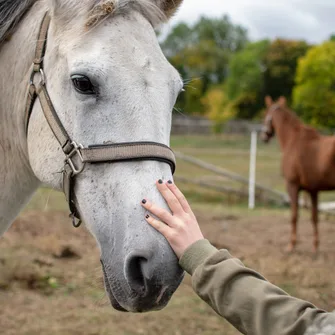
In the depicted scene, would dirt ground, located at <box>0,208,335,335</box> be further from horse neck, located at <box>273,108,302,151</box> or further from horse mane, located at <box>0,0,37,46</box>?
horse neck, located at <box>273,108,302,151</box>

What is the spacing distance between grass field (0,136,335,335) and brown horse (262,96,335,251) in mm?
707

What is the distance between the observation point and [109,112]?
1650 millimetres

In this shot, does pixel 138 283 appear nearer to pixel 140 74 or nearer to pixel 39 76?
pixel 140 74

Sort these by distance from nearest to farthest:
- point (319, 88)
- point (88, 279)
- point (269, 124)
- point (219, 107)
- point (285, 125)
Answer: point (88, 279), point (285, 125), point (269, 124), point (319, 88), point (219, 107)

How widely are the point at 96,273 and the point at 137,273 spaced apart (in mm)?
299

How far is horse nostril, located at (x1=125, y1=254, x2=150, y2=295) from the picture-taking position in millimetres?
1483

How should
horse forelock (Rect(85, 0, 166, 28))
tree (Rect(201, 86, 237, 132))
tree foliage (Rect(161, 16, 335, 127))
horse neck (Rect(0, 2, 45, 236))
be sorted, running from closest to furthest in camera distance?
1. horse forelock (Rect(85, 0, 166, 28))
2. horse neck (Rect(0, 2, 45, 236))
3. tree foliage (Rect(161, 16, 335, 127))
4. tree (Rect(201, 86, 237, 132))

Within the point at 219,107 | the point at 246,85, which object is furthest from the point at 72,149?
the point at 246,85

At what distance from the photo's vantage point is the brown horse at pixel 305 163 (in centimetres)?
691

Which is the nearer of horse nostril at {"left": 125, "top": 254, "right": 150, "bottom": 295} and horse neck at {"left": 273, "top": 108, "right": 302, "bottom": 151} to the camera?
horse nostril at {"left": 125, "top": 254, "right": 150, "bottom": 295}

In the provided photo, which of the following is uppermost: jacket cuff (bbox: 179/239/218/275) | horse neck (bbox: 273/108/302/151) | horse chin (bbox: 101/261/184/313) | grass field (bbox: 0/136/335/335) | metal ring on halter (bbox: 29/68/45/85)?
metal ring on halter (bbox: 29/68/45/85)

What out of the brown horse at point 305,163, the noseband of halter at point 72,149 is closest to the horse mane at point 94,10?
the noseband of halter at point 72,149

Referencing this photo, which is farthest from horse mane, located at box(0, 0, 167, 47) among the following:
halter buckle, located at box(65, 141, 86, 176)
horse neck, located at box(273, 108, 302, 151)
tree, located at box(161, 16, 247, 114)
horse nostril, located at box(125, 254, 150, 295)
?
tree, located at box(161, 16, 247, 114)

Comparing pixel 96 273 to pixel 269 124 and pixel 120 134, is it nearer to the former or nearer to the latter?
pixel 120 134
